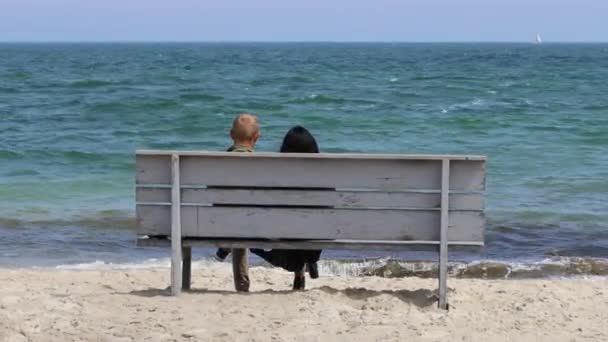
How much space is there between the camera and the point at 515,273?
9.55m

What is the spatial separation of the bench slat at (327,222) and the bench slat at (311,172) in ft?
0.55

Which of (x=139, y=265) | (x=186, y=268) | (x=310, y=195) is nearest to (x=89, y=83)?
(x=139, y=265)

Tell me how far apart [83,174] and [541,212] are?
25.3 ft

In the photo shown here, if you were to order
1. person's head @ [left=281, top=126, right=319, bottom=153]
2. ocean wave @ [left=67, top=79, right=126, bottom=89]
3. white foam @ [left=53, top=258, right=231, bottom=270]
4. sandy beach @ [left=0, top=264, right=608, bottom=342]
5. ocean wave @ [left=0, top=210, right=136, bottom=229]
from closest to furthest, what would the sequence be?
1. sandy beach @ [left=0, top=264, right=608, bottom=342]
2. person's head @ [left=281, top=126, right=319, bottom=153]
3. white foam @ [left=53, top=258, right=231, bottom=270]
4. ocean wave @ [left=0, top=210, right=136, bottom=229]
5. ocean wave @ [left=67, top=79, right=126, bottom=89]

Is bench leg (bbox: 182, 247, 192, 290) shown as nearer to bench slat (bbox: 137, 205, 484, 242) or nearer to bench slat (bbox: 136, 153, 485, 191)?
bench slat (bbox: 137, 205, 484, 242)

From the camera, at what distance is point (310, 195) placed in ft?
19.8

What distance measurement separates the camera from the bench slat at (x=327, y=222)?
19.9ft

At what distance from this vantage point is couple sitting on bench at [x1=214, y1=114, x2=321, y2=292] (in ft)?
21.3

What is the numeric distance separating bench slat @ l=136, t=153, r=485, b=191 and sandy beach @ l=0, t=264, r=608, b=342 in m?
0.78

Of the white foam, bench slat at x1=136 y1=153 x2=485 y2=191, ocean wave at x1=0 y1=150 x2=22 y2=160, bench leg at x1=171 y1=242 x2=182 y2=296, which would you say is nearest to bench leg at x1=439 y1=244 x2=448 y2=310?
bench slat at x1=136 y1=153 x2=485 y2=191

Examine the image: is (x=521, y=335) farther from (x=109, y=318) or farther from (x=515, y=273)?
(x=515, y=273)

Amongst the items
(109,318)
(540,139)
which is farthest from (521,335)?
(540,139)

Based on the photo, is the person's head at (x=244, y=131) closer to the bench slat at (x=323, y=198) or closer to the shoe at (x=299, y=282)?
the bench slat at (x=323, y=198)

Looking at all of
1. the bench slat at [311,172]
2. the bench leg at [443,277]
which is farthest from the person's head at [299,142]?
the bench leg at [443,277]
